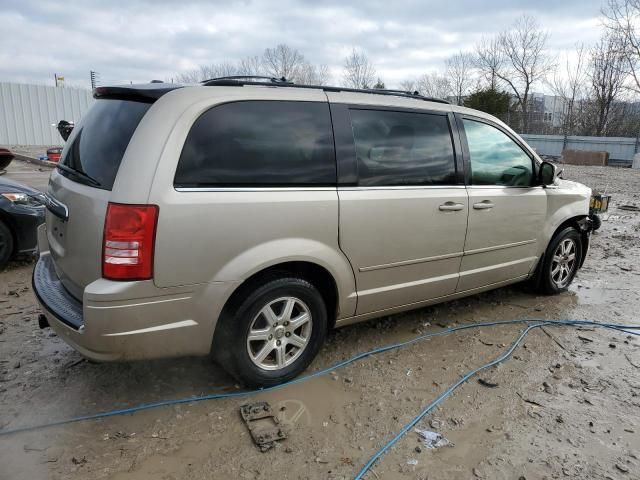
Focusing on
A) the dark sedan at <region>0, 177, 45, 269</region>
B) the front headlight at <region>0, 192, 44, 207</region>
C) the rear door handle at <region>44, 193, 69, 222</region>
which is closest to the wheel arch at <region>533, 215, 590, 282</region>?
the rear door handle at <region>44, 193, 69, 222</region>

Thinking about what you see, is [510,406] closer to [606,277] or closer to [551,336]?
[551,336]

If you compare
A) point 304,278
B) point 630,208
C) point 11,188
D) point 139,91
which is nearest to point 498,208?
point 304,278

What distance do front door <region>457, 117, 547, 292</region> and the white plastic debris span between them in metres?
1.54

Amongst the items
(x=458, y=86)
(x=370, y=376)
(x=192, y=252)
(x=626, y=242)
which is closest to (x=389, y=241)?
(x=370, y=376)

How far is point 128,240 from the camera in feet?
7.93

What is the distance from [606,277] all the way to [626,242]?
88.2 inches

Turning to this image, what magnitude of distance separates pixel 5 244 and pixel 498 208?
5.17 meters

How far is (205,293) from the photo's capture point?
264cm

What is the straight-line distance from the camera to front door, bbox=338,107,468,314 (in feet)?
10.5

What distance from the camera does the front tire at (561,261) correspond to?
4.70 m

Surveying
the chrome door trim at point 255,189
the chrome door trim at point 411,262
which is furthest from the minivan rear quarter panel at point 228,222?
the chrome door trim at point 411,262

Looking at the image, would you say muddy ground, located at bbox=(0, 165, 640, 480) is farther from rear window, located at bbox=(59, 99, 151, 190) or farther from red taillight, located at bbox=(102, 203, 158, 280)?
rear window, located at bbox=(59, 99, 151, 190)

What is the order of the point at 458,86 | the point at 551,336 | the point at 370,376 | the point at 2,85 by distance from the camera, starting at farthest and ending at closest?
the point at 458,86 < the point at 2,85 < the point at 551,336 < the point at 370,376

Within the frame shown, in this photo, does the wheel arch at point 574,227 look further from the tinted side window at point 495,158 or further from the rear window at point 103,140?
the rear window at point 103,140
